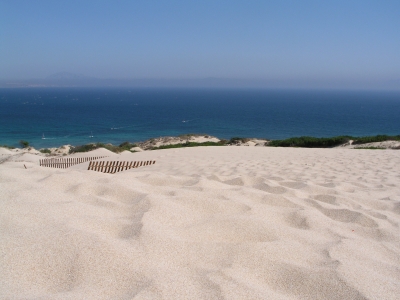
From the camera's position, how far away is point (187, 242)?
2.27 metres

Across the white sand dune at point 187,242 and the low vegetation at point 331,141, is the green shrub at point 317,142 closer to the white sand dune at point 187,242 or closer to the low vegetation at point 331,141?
the low vegetation at point 331,141

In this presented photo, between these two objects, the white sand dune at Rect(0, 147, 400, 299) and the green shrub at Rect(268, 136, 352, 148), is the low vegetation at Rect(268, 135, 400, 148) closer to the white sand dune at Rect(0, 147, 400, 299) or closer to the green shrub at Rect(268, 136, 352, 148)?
the green shrub at Rect(268, 136, 352, 148)

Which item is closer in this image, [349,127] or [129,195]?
[129,195]

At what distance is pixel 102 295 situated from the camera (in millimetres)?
1618

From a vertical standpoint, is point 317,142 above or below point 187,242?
below

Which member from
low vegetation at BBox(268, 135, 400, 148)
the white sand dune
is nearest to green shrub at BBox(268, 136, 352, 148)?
low vegetation at BBox(268, 135, 400, 148)

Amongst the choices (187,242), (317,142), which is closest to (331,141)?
(317,142)

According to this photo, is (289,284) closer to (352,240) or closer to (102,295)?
(352,240)

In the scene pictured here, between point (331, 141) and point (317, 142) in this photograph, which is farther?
point (317, 142)

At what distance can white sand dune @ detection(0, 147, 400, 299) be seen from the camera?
172cm

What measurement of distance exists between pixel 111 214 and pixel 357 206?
291cm

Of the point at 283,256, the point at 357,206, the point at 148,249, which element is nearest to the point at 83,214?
the point at 148,249

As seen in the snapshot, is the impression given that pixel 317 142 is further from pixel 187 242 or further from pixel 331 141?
pixel 187 242

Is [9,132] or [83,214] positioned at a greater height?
[83,214]
